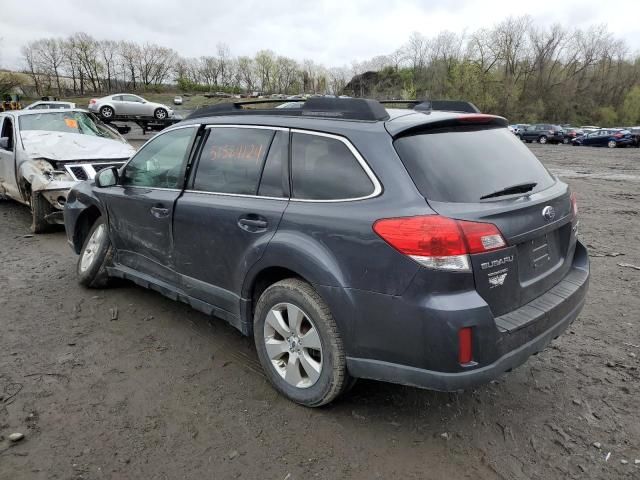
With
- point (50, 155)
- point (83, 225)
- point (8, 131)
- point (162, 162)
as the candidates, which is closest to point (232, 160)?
point (162, 162)

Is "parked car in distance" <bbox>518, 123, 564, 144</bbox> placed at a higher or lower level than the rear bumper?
lower

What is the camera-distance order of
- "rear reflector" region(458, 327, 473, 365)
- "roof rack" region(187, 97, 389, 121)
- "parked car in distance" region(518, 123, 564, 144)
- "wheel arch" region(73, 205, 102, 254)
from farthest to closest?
"parked car in distance" region(518, 123, 564, 144) → "wheel arch" region(73, 205, 102, 254) → "roof rack" region(187, 97, 389, 121) → "rear reflector" region(458, 327, 473, 365)

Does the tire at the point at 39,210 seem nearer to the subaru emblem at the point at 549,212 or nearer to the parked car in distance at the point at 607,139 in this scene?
the subaru emblem at the point at 549,212

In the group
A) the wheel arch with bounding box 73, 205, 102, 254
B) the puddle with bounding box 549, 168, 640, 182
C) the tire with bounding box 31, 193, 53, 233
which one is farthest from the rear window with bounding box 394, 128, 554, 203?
the puddle with bounding box 549, 168, 640, 182

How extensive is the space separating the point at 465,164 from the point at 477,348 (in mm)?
1014

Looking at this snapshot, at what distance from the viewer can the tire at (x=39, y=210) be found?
22.7 feet

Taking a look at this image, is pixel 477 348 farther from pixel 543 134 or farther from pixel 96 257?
pixel 543 134

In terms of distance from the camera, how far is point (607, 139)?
1358 inches

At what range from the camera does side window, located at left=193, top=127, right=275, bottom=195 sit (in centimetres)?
316

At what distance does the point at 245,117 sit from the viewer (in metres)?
3.38

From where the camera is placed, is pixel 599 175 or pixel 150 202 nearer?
pixel 150 202

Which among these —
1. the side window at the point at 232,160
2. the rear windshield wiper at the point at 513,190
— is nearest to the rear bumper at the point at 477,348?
the rear windshield wiper at the point at 513,190

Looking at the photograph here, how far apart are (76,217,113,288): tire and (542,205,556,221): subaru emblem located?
3.74 meters

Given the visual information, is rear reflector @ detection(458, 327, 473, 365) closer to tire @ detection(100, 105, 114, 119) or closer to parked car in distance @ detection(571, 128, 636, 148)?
tire @ detection(100, 105, 114, 119)
